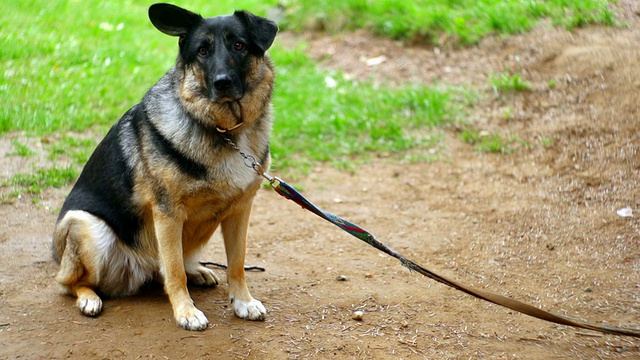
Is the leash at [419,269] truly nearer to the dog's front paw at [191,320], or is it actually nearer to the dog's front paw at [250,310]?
the dog's front paw at [250,310]

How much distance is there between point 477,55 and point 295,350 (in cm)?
617

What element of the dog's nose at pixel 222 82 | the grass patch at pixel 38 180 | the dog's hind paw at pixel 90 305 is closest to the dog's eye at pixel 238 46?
the dog's nose at pixel 222 82

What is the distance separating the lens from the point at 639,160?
5965 mm

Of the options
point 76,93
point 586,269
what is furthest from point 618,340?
point 76,93

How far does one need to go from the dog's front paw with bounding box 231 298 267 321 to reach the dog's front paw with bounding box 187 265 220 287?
47 centimetres

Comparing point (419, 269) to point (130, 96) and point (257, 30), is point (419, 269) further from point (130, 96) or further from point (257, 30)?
point (130, 96)

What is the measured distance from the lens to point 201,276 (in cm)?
450

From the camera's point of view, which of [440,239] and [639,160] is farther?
[639,160]

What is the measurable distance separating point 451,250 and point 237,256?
1.89 meters

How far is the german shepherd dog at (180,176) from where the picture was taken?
3816mm

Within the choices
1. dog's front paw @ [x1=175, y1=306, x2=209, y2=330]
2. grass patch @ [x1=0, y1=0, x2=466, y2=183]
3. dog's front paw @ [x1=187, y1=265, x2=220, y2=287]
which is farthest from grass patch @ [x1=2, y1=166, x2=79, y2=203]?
dog's front paw @ [x1=175, y1=306, x2=209, y2=330]

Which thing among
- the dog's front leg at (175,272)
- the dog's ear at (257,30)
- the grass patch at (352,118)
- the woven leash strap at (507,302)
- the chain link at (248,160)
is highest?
the dog's ear at (257,30)

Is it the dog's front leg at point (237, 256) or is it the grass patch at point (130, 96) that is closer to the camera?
the dog's front leg at point (237, 256)

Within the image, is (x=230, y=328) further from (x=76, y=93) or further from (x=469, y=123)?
(x=76, y=93)
